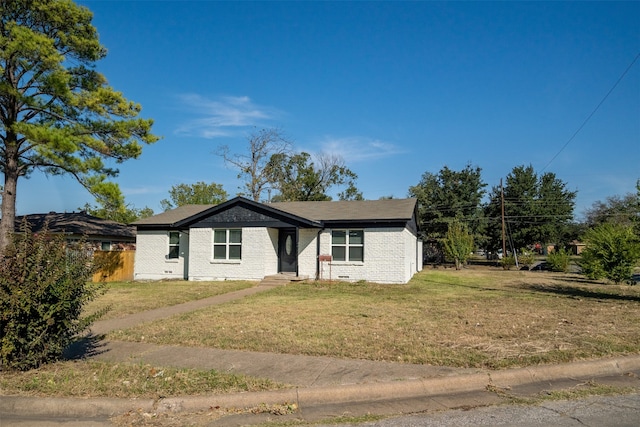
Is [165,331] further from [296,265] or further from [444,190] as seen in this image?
[444,190]

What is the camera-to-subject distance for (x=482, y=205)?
46.1m

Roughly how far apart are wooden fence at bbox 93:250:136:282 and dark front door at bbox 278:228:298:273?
916cm

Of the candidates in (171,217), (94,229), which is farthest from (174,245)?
(94,229)

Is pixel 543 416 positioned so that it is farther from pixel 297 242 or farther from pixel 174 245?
pixel 174 245

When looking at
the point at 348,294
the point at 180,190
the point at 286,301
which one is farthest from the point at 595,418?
the point at 180,190

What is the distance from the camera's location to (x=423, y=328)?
8312 millimetres

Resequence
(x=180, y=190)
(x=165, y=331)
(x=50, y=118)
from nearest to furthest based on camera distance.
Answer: (x=165, y=331) < (x=50, y=118) < (x=180, y=190)

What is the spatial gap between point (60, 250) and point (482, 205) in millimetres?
45850

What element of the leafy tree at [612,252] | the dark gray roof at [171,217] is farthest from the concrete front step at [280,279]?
the leafy tree at [612,252]

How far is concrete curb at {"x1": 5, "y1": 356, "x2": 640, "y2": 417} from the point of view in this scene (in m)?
4.53

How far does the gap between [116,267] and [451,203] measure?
108 feet

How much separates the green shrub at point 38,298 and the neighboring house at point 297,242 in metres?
12.8

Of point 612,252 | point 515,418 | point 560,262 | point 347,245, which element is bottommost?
point 515,418

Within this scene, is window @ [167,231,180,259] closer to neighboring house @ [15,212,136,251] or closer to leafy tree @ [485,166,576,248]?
neighboring house @ [15,212,136,251]
